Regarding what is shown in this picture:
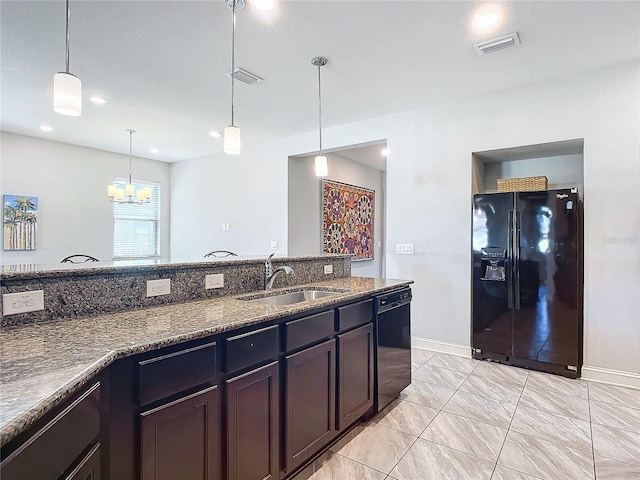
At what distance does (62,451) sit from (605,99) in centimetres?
427

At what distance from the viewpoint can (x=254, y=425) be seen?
1562mm

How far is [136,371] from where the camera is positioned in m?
1.18

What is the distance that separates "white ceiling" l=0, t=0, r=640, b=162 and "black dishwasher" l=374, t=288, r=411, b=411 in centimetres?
194

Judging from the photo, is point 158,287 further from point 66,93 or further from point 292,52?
point 292,52

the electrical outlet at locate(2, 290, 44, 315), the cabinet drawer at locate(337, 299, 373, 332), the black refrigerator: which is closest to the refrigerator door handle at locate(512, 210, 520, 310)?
the black refrigerator

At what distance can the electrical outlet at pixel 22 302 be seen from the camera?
1.36 m

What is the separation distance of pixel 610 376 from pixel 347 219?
414 cm

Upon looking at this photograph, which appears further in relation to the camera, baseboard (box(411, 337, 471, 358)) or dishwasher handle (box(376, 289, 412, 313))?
baseboard (box(411, 337, 471, 358))

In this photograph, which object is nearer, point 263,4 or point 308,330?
point 308,330

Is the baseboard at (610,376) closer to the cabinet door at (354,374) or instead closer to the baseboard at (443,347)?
the baseboard at (443,347)

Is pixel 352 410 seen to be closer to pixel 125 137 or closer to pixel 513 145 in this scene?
pixel 513 145

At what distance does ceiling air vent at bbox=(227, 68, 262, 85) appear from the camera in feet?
10.5

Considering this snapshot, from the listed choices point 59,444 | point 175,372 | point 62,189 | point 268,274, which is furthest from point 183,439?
point 62,189

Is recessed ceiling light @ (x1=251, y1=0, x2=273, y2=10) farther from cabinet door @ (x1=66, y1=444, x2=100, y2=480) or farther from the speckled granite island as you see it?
cabinet door @ (x1=66, y1=444, x2=100, y2=480)
